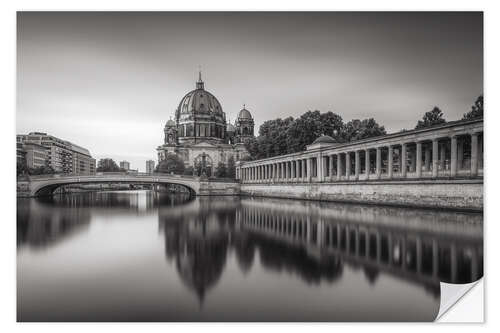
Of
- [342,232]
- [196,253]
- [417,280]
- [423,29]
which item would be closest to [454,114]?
[423,29]

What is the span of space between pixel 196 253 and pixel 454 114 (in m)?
8.25

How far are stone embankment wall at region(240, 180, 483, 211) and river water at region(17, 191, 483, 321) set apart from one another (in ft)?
6.83

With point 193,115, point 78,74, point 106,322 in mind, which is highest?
point 193,115

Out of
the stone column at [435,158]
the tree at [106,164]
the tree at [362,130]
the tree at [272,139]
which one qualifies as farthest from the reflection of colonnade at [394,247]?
the tree at [272,139]

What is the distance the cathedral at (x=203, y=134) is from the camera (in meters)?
77.6

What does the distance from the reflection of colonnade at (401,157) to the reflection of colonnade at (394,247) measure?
19.5ft

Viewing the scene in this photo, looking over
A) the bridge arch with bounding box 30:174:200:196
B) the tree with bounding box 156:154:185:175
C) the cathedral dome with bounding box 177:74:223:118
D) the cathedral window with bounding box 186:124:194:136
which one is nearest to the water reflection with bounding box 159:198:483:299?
the bridge arch with bounding box 30:174:200:196

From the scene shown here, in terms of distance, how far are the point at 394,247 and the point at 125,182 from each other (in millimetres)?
34335

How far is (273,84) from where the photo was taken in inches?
393

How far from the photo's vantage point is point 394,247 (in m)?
9.06

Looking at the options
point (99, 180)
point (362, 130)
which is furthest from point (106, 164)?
point (362, 130)

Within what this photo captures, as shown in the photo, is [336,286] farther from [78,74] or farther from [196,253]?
[78,74]

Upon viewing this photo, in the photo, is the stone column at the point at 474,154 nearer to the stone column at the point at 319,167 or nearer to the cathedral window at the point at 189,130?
the stone column at the point at 319,167

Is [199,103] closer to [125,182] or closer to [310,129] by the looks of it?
[125,182]
